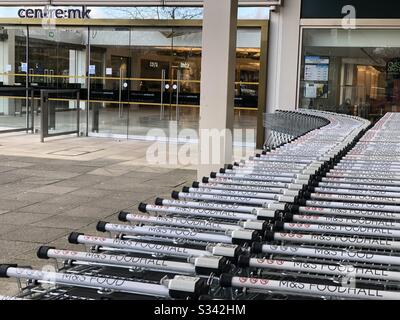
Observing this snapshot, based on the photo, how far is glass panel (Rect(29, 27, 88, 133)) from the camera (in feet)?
55.7

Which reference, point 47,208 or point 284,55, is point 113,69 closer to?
point 284,55

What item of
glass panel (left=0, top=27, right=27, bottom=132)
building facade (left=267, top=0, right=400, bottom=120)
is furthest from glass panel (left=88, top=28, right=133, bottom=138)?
building facade (left=267, top=0, right=400, bottom=120)

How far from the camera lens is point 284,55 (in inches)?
563

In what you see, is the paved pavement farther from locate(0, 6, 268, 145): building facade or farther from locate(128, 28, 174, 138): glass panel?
locate(0, 6, 268, 145): building facade

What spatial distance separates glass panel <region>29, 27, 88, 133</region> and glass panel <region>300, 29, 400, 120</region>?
6.44m

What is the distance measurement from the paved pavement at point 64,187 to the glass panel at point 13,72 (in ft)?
9.26

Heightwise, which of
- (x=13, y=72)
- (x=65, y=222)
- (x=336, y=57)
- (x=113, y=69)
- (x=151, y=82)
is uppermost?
(x=336, y=57)

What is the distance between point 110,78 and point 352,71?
6.63 m

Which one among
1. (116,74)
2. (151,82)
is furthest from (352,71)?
(116,74)

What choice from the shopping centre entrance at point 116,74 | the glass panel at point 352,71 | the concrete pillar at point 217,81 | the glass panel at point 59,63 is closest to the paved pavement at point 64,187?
the concrete pillar at point 217,81

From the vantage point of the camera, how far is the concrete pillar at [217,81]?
8.75 m

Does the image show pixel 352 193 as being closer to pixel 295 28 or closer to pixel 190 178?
pixel 190 178

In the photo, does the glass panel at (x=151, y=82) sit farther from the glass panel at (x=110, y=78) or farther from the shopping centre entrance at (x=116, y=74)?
the glass panel at (x=110, y=78)
